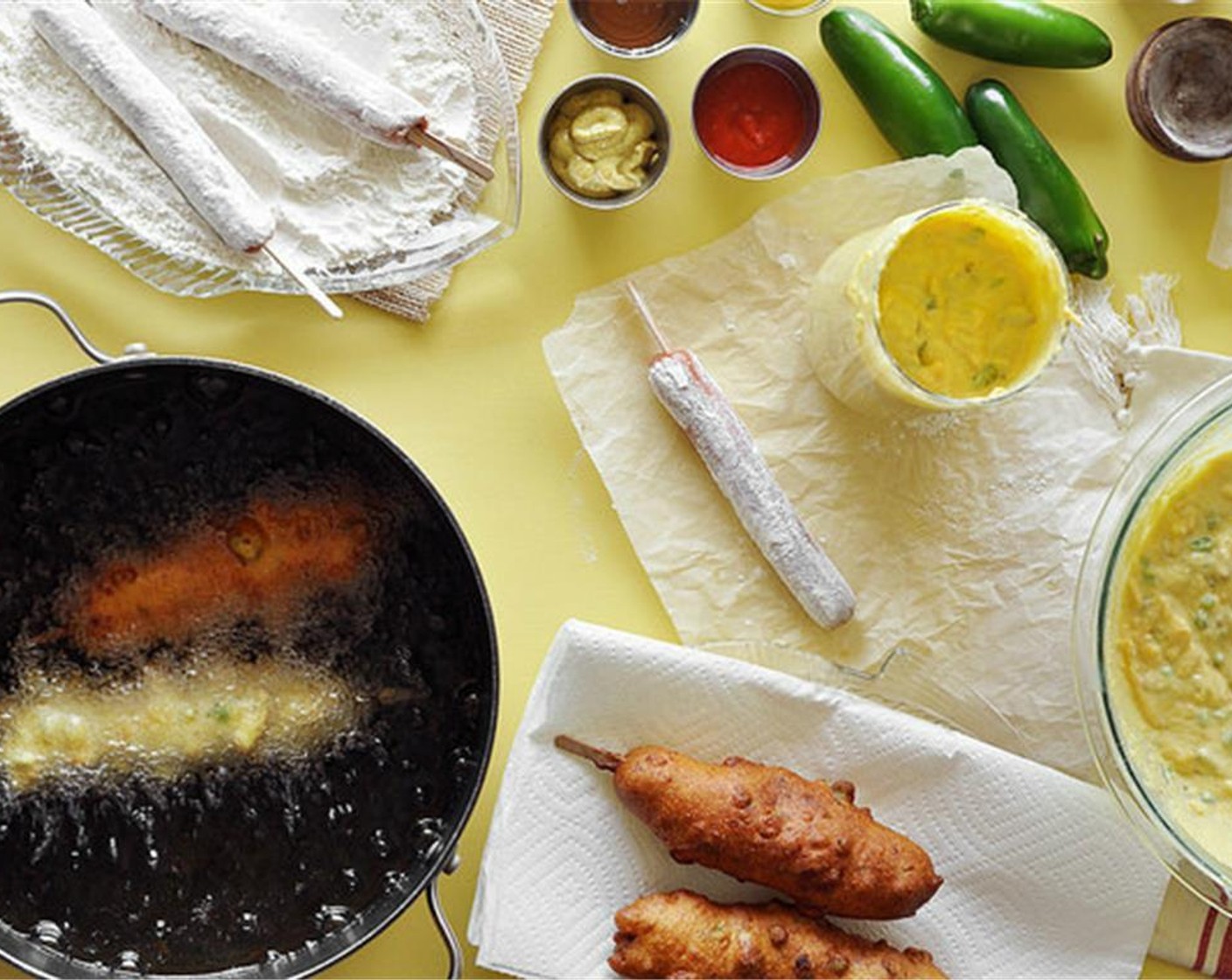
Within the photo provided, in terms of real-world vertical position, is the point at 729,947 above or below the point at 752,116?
below

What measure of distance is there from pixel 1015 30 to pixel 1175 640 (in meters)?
0.84

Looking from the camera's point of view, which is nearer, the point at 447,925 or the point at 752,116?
the point at 447,925

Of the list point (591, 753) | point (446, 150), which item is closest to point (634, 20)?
point (446, 150)

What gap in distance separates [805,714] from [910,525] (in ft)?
1.00

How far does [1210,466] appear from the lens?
7.41 ft

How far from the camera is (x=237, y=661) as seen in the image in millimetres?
2238

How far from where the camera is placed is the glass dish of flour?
2268 mm

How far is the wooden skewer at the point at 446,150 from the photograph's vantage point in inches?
89.7

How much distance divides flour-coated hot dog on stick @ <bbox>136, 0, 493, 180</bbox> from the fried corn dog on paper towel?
69 cm

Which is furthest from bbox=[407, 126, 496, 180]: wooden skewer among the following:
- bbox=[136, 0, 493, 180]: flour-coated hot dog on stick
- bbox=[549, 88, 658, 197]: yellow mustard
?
bbox=[549, 88, 658, 197]: yellow mustard

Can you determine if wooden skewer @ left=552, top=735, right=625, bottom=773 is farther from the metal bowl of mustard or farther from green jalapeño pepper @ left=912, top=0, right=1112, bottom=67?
green jalapeño pepper @ left=912, top=0, right=1112, bottom=67

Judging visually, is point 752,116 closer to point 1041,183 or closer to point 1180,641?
point 1041,183

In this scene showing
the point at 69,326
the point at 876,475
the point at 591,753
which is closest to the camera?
the point at 69,326

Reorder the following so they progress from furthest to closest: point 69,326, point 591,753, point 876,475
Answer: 1. point 876,475
2. point 591,753
3. point 69,326
